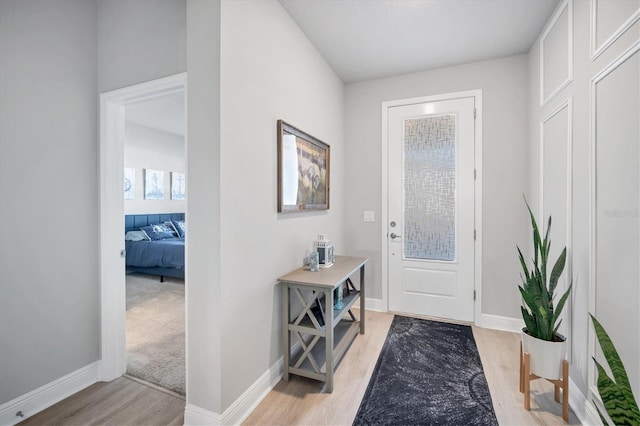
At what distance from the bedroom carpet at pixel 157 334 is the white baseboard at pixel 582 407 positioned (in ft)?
7.69

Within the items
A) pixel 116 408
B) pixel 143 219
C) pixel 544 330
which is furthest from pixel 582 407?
pixel 143 219

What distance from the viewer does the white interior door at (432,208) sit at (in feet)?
9.55

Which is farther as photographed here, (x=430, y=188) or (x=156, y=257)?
(x=156, y=257)

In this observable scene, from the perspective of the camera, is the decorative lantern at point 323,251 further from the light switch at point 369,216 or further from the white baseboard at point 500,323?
the white baseboard at point 500,323

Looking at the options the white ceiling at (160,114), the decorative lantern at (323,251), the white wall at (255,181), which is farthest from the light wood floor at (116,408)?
the white ceiling at (160,114)

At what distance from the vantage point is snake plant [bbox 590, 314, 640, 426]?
2.57ft

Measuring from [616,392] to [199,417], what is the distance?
1729 millimetres

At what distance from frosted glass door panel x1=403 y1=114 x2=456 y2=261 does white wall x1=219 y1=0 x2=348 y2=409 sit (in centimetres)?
126

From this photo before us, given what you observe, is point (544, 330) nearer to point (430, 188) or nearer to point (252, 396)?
point (430, 188)

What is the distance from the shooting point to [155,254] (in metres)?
4.45

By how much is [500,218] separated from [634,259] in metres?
1.61

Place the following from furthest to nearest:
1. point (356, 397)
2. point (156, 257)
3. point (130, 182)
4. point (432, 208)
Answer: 1. point (130, 182)
2. point (156, 257)
3. point (432, 208)
4. point (356, 397)

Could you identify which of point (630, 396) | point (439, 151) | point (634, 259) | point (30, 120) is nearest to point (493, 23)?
point (439, 151)

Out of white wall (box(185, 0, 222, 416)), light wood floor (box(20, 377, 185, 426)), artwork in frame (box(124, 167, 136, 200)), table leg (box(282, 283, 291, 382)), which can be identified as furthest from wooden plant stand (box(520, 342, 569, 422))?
artwork in frame (box(124, 167, 136, 200))
